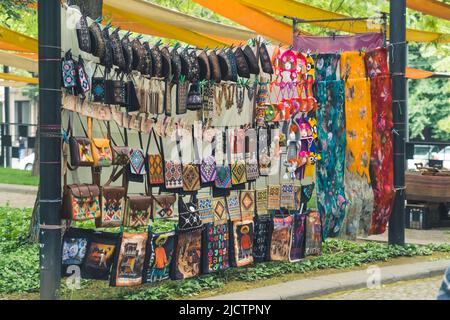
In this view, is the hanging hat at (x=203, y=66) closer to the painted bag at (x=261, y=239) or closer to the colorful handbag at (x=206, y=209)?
the colorful handbag at (x=206, y=209)

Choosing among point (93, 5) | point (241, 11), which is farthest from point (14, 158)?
point (93, 5)

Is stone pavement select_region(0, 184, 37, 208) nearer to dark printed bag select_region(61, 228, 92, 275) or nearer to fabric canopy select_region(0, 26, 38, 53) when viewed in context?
fabric canopy select_region(0, 26, 38, 53)

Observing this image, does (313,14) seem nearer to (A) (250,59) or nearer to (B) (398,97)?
(B) (398,97)

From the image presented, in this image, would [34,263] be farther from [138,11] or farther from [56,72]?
[138,11]

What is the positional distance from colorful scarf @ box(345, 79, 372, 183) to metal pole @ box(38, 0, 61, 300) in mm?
4379

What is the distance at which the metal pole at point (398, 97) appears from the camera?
10539 mm

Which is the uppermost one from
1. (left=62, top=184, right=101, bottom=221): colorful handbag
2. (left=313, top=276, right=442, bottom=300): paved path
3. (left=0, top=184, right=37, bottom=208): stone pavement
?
(left=62, top=184, right=101, bottom=221): colorful handbag

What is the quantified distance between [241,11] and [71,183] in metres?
7.20

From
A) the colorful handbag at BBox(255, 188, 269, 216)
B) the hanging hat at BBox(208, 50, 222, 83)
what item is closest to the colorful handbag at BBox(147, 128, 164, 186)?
the hanging hat at BBox(208, 50, 222, 83)

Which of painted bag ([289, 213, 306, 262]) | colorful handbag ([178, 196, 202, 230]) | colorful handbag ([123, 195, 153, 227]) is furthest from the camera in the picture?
painted bag ([289, 213, 306, 262])

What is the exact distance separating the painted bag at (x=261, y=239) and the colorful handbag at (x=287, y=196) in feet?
1.15

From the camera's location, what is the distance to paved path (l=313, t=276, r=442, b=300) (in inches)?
317

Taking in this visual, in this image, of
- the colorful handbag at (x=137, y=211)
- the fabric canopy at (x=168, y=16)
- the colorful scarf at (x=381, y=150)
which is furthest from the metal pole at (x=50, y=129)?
the fabric canopy at (x=168, y=16)

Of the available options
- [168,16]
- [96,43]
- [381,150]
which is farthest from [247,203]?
[168,16]
